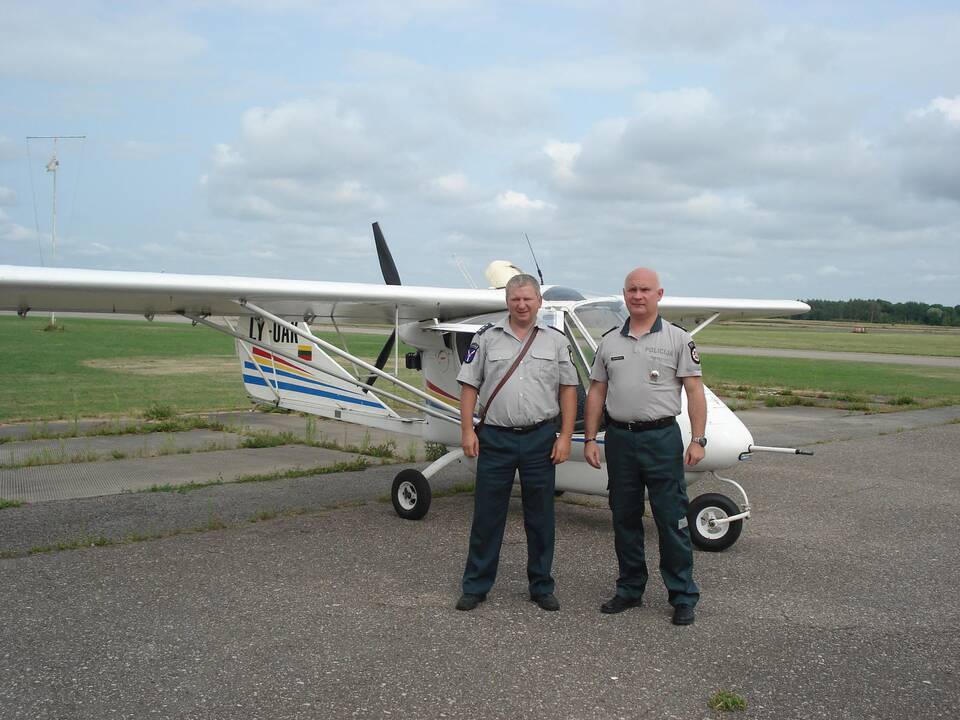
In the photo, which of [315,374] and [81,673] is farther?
[315,374]

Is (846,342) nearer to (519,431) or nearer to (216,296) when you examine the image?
(216,296)

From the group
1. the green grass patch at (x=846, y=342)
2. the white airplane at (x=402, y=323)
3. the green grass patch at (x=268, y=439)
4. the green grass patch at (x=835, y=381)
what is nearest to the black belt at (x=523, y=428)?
the white airplane at (x=402, y=323)

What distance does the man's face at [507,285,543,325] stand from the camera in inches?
186

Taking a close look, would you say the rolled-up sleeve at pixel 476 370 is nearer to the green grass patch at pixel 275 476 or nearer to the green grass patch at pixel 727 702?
the green grass patch at pixel 727 702

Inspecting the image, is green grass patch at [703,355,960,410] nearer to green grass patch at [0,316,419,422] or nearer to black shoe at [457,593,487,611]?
green grass patch at [0,316,419,422]

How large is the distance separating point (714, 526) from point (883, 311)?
458ft

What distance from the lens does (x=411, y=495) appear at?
23.3 ft

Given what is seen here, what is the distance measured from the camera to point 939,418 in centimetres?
1602

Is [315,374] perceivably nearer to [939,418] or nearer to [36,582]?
[36,582]

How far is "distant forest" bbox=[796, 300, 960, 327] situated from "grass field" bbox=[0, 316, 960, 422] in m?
103

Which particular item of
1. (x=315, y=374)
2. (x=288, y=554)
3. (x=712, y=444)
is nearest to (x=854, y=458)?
(x=712, y=444)

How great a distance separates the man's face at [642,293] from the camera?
15.1ft

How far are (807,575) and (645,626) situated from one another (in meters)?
1.64

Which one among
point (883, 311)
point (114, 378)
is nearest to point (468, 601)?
point (114, 378)
